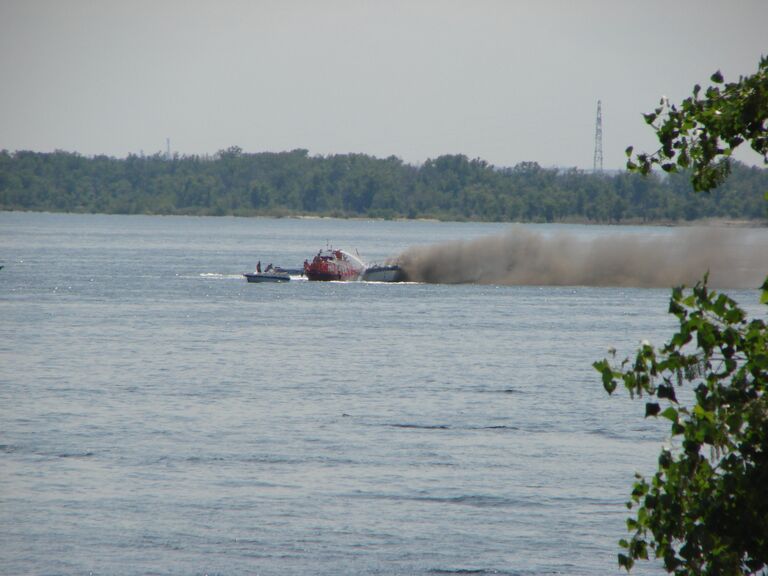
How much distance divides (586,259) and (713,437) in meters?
81.5

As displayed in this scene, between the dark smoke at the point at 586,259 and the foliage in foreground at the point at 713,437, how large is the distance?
75872 millimetres

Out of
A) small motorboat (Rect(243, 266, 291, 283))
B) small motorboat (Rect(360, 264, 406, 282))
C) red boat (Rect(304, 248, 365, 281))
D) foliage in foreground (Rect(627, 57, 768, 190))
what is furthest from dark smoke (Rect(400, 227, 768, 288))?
foliage in foreground (Rect(627, 57, 768, 190))

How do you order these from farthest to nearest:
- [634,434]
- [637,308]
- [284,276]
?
1. [284,276]
2. [637,308]
3. [634,434]

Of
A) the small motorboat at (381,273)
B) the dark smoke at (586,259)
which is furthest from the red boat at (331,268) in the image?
the dark smoke at (586,259)

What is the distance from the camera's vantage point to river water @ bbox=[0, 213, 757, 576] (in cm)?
1850

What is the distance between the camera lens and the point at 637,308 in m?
68.8

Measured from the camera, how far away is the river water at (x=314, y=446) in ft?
60.7

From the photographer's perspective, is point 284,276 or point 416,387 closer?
point 416,387

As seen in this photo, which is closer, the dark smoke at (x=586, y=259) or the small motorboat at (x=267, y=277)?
the small motorboat at (x=267, y=277)

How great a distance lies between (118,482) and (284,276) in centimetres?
5895

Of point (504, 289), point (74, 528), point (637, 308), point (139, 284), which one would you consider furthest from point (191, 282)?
point (74, 528)

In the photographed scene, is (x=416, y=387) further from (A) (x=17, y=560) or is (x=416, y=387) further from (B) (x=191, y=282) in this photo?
(B) (x=191, y=282)

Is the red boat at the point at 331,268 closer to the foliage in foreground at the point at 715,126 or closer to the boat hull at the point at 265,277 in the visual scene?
the boat hull at the point at 265,277

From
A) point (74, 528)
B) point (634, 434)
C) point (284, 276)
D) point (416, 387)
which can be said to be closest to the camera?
point (74, 528)
